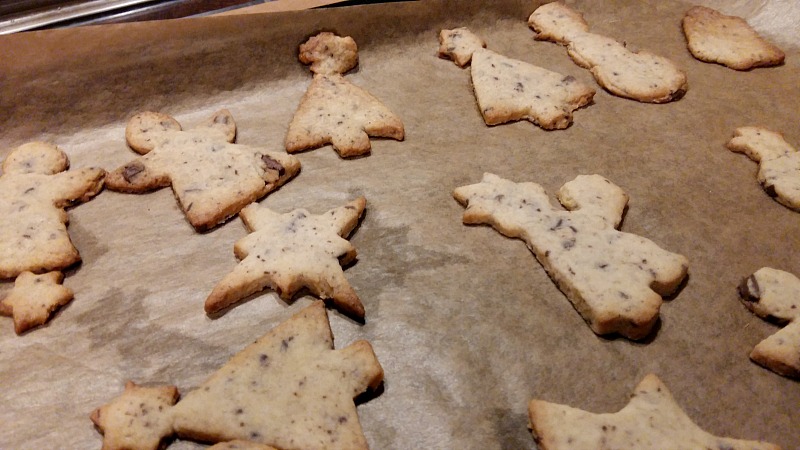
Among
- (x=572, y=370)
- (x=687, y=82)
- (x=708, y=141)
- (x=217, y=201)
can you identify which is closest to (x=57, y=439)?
(x=217, y=201)

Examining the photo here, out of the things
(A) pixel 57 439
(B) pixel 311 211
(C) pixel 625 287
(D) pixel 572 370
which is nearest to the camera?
(A) pixel 57 439

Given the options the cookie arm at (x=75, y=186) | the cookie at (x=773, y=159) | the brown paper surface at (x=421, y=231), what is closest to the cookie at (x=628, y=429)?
the brown paper surface at (x=421, y=231)

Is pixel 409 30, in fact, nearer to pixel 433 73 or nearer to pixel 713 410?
pixel 433 73

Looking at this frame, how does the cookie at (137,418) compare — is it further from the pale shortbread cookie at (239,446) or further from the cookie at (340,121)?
the cookie at (340,121)

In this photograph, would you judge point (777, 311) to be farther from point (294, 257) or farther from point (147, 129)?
point (147, 129)

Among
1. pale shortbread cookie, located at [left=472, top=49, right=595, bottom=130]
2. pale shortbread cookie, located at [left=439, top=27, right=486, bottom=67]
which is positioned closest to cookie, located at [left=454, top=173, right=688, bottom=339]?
pale shortbread cookie, located at [left=472, top=49, right=595, bottom=130]

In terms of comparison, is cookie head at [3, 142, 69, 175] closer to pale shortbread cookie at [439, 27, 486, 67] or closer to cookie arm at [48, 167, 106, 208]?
cookie arm at [48, 167, 106, 208]
